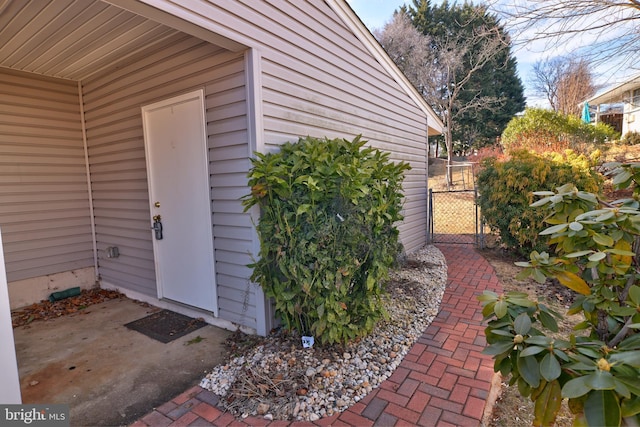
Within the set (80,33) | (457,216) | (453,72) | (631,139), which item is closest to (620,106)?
(631,139)

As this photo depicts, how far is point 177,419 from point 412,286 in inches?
120

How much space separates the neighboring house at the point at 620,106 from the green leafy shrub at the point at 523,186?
31.5 ft

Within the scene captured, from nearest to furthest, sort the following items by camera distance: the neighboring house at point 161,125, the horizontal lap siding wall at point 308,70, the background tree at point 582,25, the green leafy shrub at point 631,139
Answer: the horizontal lap siding wall at point 308,70
the neighboring house at point 161,125
the background tree at point 582,25
the green leafy shrub at point 631,139

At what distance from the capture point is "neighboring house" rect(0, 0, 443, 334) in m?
2.76

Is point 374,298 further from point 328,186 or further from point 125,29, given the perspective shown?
point 125,29

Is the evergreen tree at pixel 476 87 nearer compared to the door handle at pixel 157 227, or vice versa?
the door handle at pixel 157 227

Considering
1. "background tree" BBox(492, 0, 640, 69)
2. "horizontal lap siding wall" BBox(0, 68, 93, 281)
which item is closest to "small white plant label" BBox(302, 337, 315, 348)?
"horizontal lap siding wall" BBox(0, 68, 93, 281)

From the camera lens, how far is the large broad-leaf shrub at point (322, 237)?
2355 mm

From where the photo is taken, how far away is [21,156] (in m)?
3.84

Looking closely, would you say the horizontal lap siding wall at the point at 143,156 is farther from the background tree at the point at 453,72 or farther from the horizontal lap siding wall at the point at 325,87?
the background tree at the point at 453,72

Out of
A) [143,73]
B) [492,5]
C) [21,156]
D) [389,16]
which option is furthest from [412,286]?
[389,16]

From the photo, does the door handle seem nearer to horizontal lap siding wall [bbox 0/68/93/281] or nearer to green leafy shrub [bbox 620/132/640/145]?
horizontal lap siding wall [bbox 0/68/93/281]

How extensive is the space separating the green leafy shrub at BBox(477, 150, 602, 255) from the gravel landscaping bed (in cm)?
316

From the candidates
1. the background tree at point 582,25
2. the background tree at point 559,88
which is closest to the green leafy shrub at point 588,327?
the background tree at point 582,25
